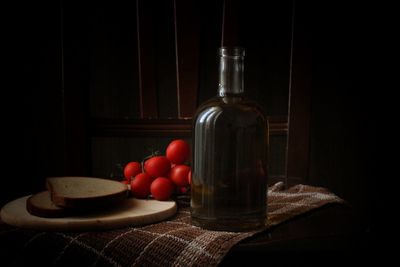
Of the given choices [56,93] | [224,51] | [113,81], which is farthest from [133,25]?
[224,51]

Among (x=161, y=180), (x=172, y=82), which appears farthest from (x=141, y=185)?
(x=172, y=82)

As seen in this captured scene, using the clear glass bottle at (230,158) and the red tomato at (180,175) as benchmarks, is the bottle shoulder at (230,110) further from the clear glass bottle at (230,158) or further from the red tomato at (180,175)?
the red tomato at (180,175)

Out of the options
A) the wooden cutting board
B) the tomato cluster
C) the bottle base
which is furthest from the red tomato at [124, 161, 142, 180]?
the bottle base

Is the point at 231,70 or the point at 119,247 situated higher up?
the point at 231,70

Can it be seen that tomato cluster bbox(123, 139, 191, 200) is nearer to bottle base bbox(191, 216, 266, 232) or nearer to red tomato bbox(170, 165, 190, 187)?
red tomato bbox(170, 165, 190, 187)

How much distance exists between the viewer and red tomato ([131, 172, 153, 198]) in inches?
31.9

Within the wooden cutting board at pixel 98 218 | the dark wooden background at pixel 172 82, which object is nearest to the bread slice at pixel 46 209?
the wooden cutting board at pixel 98 218

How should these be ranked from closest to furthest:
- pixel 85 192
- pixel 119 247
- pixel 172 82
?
pixel 119 247 < pixel 85 192 < pixel 172 82

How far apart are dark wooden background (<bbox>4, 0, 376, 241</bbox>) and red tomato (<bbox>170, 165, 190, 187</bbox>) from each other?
0.27 m

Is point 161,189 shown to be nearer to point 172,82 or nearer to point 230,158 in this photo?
point 230,158

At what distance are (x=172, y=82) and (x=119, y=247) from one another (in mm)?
757

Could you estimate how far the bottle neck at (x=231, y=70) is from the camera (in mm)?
656

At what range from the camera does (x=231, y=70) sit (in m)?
0.66

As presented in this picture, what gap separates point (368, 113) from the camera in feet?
4.64
